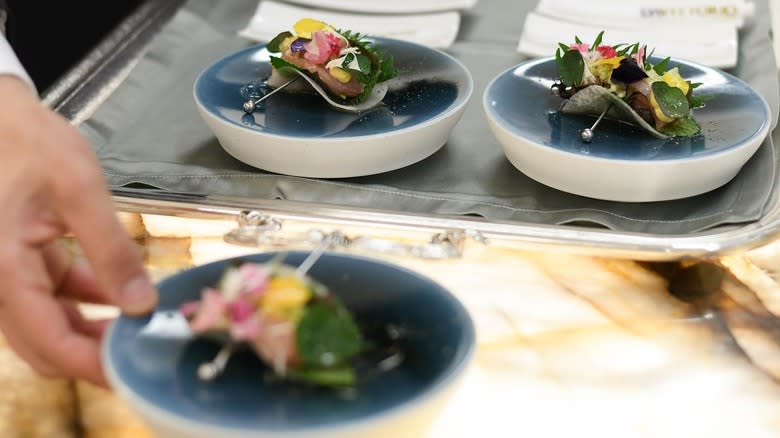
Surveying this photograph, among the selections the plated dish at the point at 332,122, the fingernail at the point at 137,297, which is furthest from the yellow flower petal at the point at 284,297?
the plated dish at the point at 332,122

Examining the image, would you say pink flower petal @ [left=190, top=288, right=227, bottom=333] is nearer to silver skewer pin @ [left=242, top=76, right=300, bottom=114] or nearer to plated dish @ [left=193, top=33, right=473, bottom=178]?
plated dish @ [left=193, top=33, right=473, bottom=178]

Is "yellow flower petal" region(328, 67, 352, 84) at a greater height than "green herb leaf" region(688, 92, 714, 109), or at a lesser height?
lesser

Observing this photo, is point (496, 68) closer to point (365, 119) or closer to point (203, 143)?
point (365, 119)

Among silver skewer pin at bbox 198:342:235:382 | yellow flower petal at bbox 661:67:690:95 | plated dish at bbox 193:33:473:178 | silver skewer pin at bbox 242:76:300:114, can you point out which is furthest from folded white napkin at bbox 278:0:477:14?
silver skewer pin at bbox 198:342:235:382

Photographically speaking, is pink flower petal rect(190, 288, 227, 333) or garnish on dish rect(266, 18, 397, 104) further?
garnish on dish rect(266, 18, 397, 104)

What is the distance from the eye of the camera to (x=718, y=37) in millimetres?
1578

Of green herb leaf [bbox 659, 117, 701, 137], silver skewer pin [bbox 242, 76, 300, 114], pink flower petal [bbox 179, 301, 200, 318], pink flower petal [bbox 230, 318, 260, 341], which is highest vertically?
pink flower petal [bbox 230, 318, 260, 341]

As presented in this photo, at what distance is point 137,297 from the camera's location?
0.73 metres

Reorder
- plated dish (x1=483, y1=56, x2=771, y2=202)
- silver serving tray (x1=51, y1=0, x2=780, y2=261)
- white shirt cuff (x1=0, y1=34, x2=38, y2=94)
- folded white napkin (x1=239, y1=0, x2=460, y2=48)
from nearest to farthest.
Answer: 1. white shirt cuff (x1=0, y1=34, x2=38, y2=94)
2. silver serving tray (x1=51, y1=0, x2=780, y2=261)
3. plated dish (x1=483, y1=56, x2=771, y2=202)
4. folded white napkin (x1=239, y1=0, x2=460, y2=48)

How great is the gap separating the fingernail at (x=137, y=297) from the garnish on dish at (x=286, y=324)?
0.05m

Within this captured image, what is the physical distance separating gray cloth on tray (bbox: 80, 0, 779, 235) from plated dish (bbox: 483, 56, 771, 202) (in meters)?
0.02

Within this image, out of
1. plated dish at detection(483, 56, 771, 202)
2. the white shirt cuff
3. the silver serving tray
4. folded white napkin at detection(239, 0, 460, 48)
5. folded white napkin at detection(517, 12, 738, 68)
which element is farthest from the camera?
folded white napkin at detection(239, 0, 460, 48)

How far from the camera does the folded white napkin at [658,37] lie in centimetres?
154

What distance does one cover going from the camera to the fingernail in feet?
2.38
